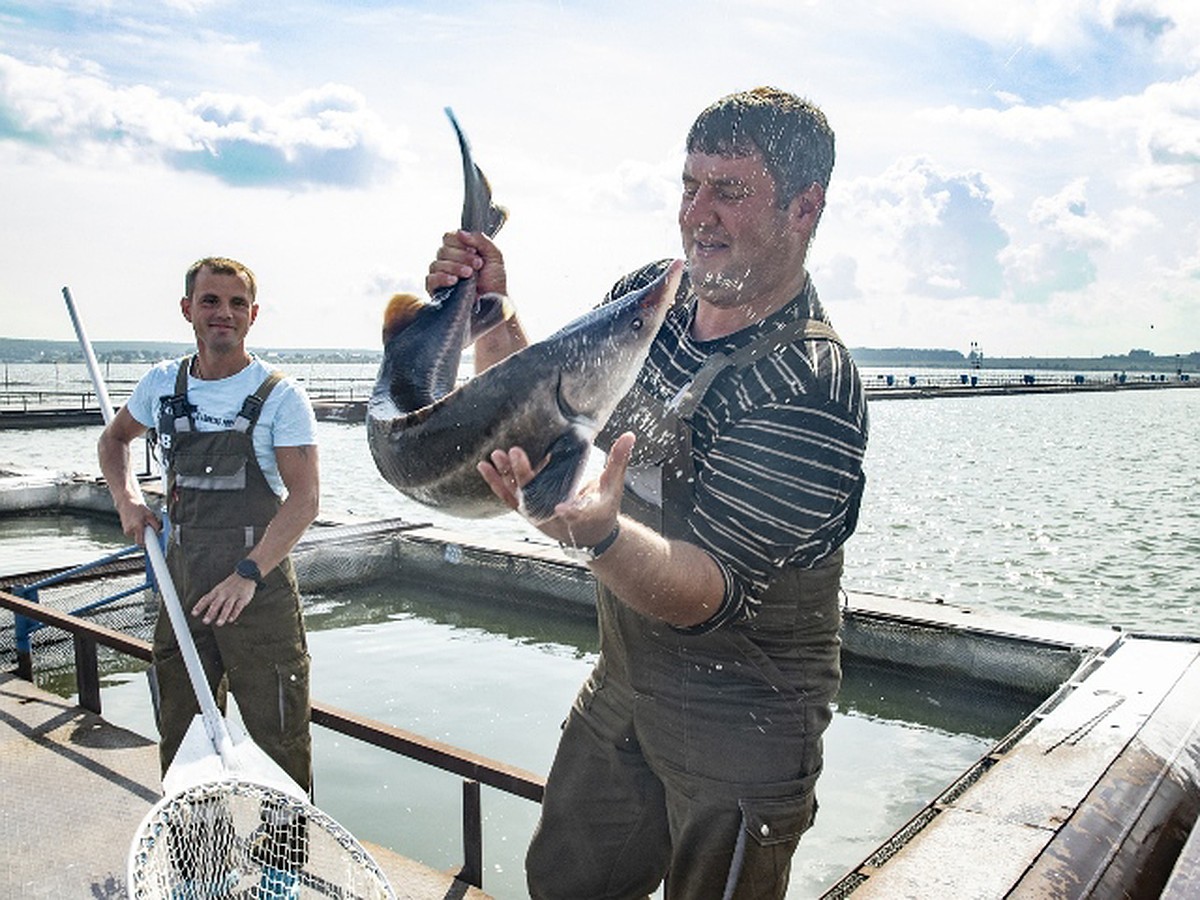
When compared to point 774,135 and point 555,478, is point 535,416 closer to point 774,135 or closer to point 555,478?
point 555,478

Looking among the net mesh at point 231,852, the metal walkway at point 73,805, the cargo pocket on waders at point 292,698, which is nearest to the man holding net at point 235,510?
the cargo pocket on waders at point 292,698

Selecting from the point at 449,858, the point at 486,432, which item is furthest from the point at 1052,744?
the point at 486,432

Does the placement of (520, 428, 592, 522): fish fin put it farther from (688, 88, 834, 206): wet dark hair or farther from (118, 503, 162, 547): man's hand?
(118, 503, 162, 547): man's hand

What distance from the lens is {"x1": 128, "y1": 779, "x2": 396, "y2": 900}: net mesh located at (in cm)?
279

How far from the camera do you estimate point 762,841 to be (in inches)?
93.7

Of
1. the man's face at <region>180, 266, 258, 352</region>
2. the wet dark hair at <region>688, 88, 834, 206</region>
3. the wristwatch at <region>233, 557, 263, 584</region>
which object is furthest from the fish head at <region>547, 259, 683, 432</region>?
the man's face at <region>180, 266, 258, 352</region>

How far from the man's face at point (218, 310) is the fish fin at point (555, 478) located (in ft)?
8.33

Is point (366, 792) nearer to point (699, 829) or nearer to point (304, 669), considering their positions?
point (304, 669)

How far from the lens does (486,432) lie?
1.98 meters

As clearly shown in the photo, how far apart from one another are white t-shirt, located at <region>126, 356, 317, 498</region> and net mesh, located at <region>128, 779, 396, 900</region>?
132 cm

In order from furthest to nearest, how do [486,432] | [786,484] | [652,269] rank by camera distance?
[652,269] → [786,484] → [486,432]

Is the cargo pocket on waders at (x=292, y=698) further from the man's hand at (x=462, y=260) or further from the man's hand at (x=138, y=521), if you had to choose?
the man's hand at (x=462, y=260)

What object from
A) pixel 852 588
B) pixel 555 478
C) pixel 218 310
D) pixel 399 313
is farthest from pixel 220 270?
pixel 852 588

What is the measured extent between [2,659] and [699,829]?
334 inches
